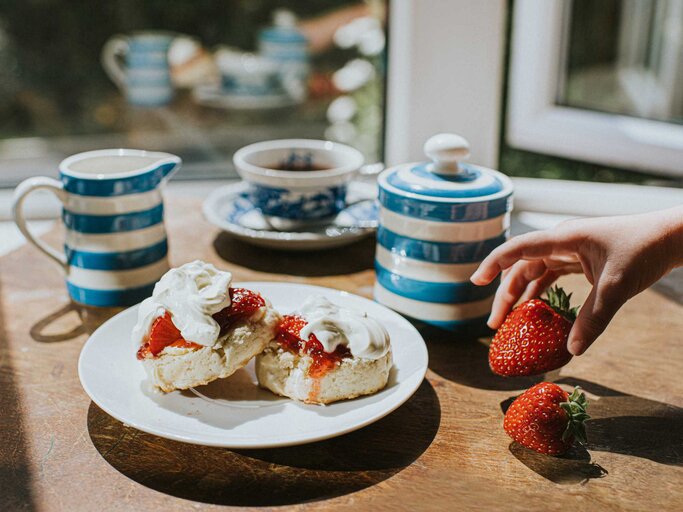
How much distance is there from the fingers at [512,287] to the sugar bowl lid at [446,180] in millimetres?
106

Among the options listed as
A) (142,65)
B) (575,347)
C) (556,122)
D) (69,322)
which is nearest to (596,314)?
(575,347)

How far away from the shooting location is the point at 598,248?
0.88 meters

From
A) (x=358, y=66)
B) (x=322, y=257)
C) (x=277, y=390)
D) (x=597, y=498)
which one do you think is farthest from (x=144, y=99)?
(x=597, y=498)

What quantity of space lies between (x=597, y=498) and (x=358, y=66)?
1.74m

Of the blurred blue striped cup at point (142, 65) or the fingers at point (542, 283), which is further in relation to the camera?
the blurred blue striped cup at point (142, 65)

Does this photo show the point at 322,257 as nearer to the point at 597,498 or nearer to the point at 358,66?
the point at 597,498

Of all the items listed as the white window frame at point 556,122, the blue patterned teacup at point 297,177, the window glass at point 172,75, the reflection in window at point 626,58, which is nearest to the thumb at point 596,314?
the blue patterned teacup at point 297,177

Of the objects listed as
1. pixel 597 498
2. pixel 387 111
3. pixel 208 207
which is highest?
pixel 387 111

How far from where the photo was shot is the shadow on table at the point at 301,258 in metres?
1.30

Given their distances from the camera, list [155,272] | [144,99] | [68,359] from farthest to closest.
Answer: [144,99] → [155,272] → [68,359]

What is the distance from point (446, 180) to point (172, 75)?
69.8 inches

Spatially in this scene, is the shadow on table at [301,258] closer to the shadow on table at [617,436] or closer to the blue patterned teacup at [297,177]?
the blue patterned teacup at [297,177]

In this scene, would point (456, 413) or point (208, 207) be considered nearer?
point (456, 413)

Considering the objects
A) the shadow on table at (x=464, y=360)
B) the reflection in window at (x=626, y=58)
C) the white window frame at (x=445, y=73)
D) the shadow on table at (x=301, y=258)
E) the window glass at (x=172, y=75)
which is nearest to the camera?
the shadow on table at (x=464, y=360)
